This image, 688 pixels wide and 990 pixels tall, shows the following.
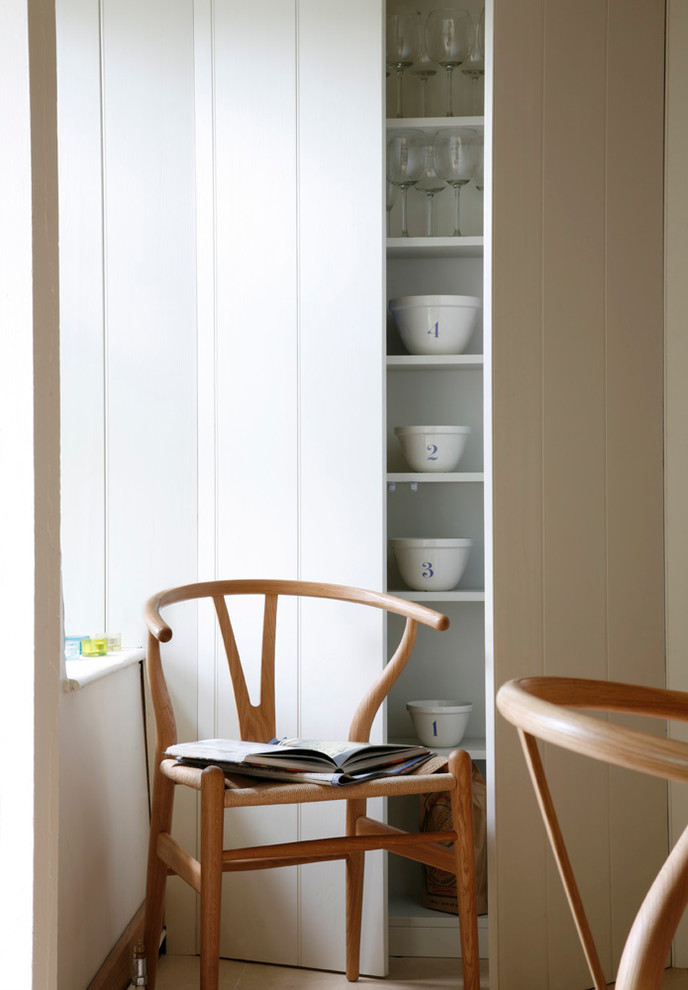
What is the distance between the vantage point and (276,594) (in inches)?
81.5

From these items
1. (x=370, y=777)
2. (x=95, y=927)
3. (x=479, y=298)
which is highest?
(x=479, y=298)

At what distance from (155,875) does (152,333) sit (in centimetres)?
114

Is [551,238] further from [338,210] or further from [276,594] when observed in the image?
[276,594]

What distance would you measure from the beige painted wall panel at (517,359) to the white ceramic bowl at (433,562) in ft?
0.99

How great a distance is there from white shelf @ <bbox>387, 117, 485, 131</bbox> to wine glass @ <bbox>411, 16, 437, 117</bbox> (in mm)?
169

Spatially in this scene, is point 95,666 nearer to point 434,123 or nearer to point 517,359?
point 517,359

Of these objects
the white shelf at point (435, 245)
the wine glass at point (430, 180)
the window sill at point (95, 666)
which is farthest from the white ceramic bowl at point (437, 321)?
the window sill at point (95, 666)

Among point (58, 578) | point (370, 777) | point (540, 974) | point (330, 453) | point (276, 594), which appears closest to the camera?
point (58, 578)

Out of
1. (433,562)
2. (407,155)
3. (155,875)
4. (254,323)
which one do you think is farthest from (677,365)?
(155,875)

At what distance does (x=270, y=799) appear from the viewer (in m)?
1.55

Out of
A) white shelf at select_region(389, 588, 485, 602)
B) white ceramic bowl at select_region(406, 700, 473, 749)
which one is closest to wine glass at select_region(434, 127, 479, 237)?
white shelf at select_region(389, 588, 485, 602)

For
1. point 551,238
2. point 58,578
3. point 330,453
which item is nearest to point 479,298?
point 551,238

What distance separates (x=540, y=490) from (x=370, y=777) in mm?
717

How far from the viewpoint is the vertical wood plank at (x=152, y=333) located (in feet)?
6.84
